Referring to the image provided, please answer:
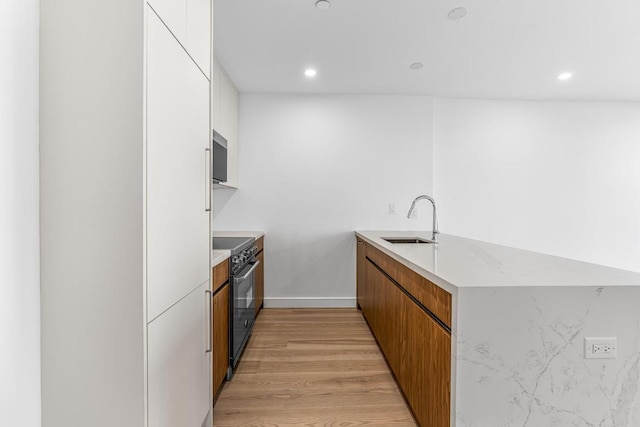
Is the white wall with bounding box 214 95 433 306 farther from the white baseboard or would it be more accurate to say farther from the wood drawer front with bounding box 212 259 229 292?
the wood drawer front with bounding box 212 259 229 292

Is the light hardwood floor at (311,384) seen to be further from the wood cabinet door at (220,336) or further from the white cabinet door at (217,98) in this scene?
the white cabinet door at (217,98)

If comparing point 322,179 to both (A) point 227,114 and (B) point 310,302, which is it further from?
(B) point 310,302

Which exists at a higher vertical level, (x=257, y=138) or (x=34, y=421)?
(x=257, y=138)

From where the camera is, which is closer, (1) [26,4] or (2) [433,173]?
(1) [26,4]

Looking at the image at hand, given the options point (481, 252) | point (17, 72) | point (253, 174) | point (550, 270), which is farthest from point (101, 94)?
point (253, 174)

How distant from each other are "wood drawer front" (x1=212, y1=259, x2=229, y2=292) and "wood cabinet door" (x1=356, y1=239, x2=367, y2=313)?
1615 mm

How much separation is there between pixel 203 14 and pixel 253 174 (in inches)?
93.1

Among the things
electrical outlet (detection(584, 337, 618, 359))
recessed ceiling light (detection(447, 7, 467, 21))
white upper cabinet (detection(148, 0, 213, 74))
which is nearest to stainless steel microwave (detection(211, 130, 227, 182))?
white upper cabinet (detection(148, 0, 213, 74))

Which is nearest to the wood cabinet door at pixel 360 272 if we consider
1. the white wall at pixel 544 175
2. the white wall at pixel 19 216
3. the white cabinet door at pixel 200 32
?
the white wall at pixel 544 175

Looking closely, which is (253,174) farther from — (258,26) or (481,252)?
(481,252)

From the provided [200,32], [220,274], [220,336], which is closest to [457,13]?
[200,32]

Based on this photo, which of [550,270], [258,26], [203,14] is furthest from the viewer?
[258,26]

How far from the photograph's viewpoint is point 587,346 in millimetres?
1199

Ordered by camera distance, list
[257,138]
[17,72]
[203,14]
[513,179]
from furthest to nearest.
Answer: [513,179] < [257,138] < [203,14] < [17,72]
